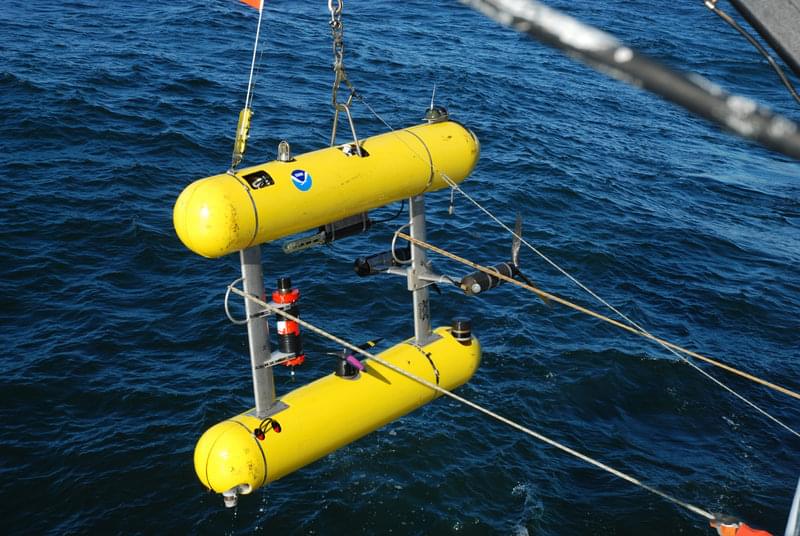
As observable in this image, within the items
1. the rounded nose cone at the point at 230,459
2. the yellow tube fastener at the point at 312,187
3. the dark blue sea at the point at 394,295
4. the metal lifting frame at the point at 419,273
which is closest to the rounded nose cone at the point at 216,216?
the yellow tube fastener at the point at 312,187

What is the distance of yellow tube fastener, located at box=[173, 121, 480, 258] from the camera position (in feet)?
25.7

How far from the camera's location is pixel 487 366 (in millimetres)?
14977

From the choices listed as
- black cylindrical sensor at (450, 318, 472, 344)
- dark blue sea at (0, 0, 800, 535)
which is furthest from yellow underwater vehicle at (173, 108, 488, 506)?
dark blue sea at (0, 0, 800, 535)

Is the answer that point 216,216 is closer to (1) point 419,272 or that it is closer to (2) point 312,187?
(2) point 312,187

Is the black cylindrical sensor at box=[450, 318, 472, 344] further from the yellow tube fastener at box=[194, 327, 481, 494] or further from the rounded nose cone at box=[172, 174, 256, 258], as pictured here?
the rounded nose cone at box=[172, 174, 256, 258]

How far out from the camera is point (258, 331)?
9.09 m

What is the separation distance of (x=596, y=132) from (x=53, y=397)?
18.1 metres

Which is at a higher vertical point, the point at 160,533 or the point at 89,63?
the point at 89,63

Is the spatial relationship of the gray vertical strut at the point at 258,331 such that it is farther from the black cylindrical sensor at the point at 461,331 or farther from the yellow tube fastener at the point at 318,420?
the black cylindrical sensor at the point at 461,331

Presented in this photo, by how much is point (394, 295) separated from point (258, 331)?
809cm

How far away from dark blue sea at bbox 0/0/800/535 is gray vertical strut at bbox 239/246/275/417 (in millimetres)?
3014

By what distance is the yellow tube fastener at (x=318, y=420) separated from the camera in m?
8.51

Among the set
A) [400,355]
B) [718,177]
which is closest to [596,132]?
[718,177]

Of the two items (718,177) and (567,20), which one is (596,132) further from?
(567,20)
